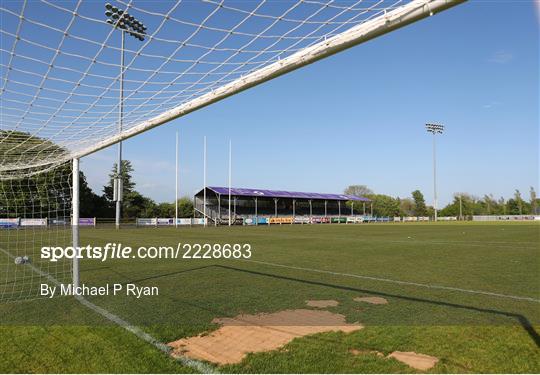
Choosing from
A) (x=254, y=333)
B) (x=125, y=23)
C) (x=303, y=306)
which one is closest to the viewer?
(x=125, y=23)

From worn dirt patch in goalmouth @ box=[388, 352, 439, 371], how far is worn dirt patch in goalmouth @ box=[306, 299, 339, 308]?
2.08 metres

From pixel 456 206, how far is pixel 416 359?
108m

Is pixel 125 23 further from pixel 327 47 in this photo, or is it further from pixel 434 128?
pixel 434 128

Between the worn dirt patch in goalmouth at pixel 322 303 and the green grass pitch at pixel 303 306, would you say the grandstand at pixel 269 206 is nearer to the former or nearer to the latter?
the green grass pitch at pixel 303 306

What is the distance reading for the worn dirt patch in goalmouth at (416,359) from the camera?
3.67 metres

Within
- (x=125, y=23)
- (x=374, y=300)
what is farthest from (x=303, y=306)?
(x=125, y=23)

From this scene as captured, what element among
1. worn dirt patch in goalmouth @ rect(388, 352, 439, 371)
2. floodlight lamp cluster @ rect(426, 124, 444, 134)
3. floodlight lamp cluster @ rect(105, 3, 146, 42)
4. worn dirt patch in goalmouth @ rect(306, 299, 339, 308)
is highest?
floodlight lamp cluster @ rect(426, 124, 444, 134)

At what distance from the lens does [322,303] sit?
6156 millimetres

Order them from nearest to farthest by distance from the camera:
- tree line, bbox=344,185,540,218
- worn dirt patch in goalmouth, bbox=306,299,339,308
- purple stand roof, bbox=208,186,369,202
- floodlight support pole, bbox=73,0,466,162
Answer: floodlight support pole, bbox=73,0,466,162
worn dirt patch in goalmouth, bbox=306,299,339,308
purple stand roof, bbox=208,186,369,202
tree line, bbox=344,185,540,218

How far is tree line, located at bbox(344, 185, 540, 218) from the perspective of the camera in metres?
99.8

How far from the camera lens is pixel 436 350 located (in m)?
4.04

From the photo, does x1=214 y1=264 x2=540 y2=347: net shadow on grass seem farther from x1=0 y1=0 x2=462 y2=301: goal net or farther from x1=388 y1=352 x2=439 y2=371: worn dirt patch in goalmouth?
x1=0 y1=0 x2=462 y2=301: goal net

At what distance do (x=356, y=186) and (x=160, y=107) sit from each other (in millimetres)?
111944

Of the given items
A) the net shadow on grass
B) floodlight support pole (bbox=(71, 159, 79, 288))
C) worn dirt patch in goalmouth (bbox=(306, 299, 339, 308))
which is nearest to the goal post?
floodlight support pole (bbox=(71, 159, 79, 288))
